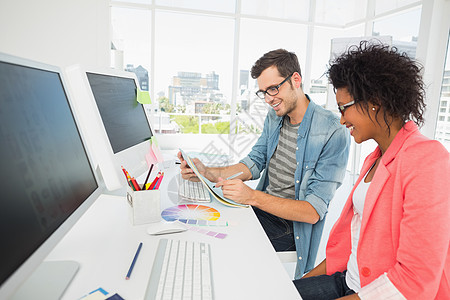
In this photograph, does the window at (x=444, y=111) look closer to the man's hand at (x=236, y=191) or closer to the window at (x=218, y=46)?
the window at (x=218, y=46)

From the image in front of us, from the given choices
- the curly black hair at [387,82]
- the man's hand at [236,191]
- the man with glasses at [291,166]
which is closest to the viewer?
the curly black hair at [387,82]

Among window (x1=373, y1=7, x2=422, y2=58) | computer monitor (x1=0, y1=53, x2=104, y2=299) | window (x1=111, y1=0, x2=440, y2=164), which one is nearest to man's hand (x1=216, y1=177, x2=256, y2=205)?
computer monitor (x1=0, y1=53, x2=104, y2=299)

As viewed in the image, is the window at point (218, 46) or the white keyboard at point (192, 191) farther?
the window at point (218, 46)

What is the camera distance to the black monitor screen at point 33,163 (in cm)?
46

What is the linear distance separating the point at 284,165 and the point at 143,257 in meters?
1.00

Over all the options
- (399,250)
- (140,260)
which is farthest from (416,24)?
(140,260)

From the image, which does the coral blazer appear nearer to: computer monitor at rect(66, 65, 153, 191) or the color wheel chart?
the color wheel chart

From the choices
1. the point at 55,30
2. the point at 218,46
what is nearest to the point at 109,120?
the point at 55,30

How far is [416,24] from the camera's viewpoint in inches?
132

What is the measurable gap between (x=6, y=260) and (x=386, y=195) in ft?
2.79

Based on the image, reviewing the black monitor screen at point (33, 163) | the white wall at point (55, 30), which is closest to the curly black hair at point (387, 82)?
the black monitor screen at point (33, 163)

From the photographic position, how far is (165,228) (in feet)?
2.80

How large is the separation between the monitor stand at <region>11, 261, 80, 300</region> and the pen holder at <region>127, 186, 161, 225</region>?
9.5 inches

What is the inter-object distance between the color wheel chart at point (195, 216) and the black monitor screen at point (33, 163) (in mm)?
306
